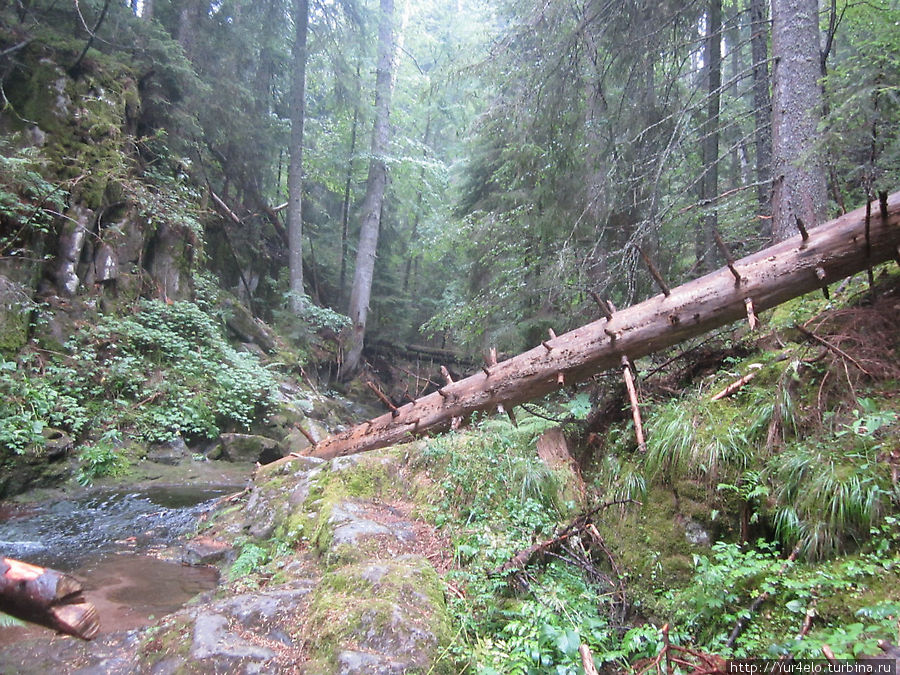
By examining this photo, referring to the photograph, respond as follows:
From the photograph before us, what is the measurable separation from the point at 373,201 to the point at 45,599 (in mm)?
15718

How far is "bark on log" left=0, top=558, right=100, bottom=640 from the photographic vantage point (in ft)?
8.21

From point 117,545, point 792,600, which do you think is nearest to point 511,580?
point 792,600

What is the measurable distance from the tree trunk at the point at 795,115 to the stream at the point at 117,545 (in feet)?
22.3

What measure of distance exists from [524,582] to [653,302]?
9.89 feet

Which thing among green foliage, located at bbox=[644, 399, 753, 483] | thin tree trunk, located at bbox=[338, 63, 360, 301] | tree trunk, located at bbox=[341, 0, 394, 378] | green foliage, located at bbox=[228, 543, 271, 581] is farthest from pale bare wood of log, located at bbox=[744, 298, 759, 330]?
thin tree trunk, located at bbox=[338, 63, 360, 301]

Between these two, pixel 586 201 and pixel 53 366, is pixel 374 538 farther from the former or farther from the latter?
pixel 53 366

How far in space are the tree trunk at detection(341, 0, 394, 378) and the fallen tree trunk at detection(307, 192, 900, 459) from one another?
427 inches

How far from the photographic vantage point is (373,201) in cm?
1712

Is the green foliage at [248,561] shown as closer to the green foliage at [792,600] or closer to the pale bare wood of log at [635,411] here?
the green foliage at [792,600]

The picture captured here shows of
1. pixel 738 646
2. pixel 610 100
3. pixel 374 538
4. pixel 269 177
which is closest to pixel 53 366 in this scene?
pixel 374 538

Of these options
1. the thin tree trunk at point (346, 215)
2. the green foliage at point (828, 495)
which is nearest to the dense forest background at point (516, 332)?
the green foliage at point (828, 495)

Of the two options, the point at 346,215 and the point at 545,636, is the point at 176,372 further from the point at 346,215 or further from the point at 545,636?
the point at 346,215

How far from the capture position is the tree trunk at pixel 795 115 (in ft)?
16.9

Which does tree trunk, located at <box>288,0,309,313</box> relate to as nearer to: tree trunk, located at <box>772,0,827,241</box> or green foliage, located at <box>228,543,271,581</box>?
green foliage, located at <box>228,543,271,581</box>
